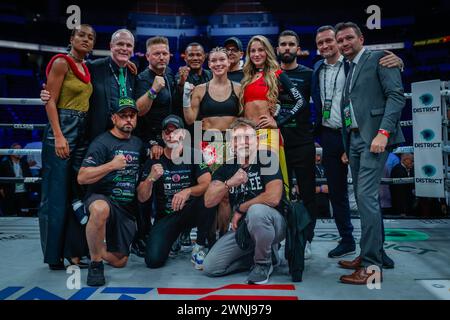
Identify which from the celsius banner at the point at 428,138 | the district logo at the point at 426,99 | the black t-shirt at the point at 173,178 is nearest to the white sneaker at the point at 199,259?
the black t-shirt at the point at 173,178

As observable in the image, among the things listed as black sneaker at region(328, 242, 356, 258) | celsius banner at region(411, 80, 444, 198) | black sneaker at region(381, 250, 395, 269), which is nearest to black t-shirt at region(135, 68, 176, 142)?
black sneaker at region(328, 242, 356, 258)

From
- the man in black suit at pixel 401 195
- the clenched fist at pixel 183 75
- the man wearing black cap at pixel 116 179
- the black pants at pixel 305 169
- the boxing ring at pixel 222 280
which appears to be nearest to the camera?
the boxing ring at pixel 222 280

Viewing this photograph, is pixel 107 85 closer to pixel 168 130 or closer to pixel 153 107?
pixel 153 107

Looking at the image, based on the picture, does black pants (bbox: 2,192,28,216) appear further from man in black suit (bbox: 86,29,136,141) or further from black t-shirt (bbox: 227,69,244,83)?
black t-shirt (bbox: 227,69,244,83)

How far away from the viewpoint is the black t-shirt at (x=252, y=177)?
2299 mm

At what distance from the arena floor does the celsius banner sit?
600 millimetres

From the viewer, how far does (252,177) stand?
2.34m

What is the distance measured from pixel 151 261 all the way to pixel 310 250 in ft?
3.75

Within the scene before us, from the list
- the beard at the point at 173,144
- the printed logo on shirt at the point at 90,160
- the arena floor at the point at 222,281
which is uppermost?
the beard at the point at 173,144

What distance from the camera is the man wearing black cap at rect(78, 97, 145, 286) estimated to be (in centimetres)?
228

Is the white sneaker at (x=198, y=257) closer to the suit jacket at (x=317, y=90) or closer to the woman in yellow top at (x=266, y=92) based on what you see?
the woman in yellow top at (x=266, y=92)

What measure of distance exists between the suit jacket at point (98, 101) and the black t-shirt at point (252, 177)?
0.87 m

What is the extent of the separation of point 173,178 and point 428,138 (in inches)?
91.6

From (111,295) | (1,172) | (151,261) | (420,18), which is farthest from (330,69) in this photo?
(420,18)
